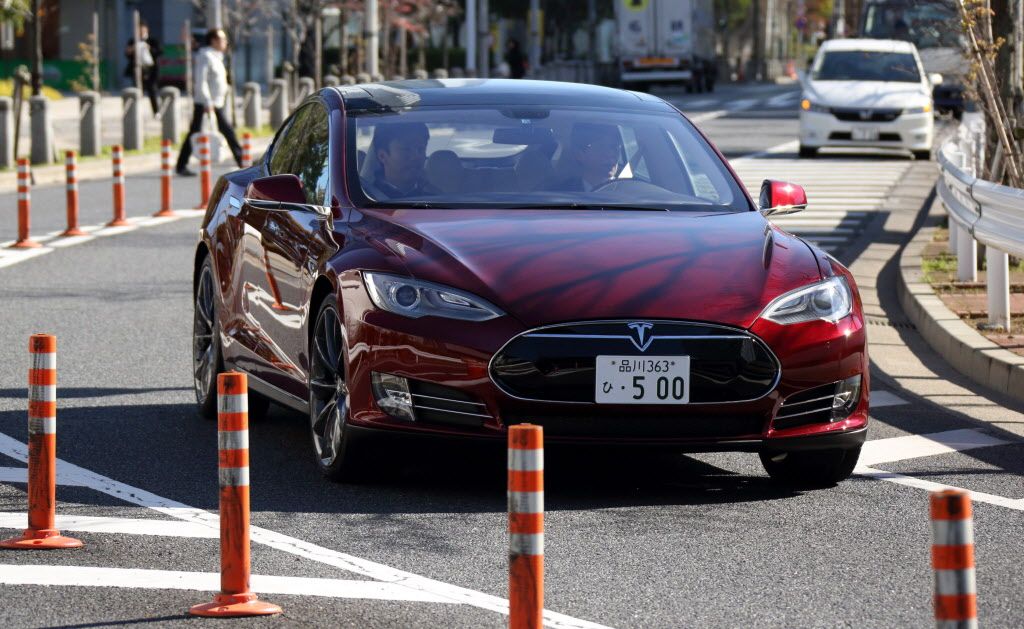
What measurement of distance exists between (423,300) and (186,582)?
1583mm

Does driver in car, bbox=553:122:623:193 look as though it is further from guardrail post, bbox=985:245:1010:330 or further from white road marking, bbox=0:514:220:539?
guardrail post, bbox=985:245:1010:330

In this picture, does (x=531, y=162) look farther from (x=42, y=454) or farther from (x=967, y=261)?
(x=967, y=261)

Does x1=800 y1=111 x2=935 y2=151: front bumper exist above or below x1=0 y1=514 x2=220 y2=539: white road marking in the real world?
below

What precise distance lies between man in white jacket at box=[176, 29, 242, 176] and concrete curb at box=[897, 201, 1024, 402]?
523 inches

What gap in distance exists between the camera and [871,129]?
95.7ft

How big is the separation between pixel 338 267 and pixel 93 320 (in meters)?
5.64

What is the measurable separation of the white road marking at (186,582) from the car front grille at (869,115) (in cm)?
2409

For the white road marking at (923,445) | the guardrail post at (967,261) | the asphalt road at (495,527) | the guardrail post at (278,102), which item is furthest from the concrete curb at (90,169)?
the white road marking at (923,445)

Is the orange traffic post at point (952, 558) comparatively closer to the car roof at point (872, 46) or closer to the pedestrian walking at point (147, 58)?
the car roof at point (872, 46)

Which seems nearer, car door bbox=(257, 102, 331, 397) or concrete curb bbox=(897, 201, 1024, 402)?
car door bbox=(257, 102, 331, 397)

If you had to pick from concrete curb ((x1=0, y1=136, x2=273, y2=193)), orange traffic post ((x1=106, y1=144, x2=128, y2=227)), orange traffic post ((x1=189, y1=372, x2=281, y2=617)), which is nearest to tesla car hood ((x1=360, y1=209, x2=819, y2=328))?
orange traffic post ((x1=189, y1=372, x2=281, y2=617))

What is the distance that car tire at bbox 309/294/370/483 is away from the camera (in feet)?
23.9

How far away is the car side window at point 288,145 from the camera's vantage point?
8.95 metres

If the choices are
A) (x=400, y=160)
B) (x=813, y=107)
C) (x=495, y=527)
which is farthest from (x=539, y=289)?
(x=813, y=107)
